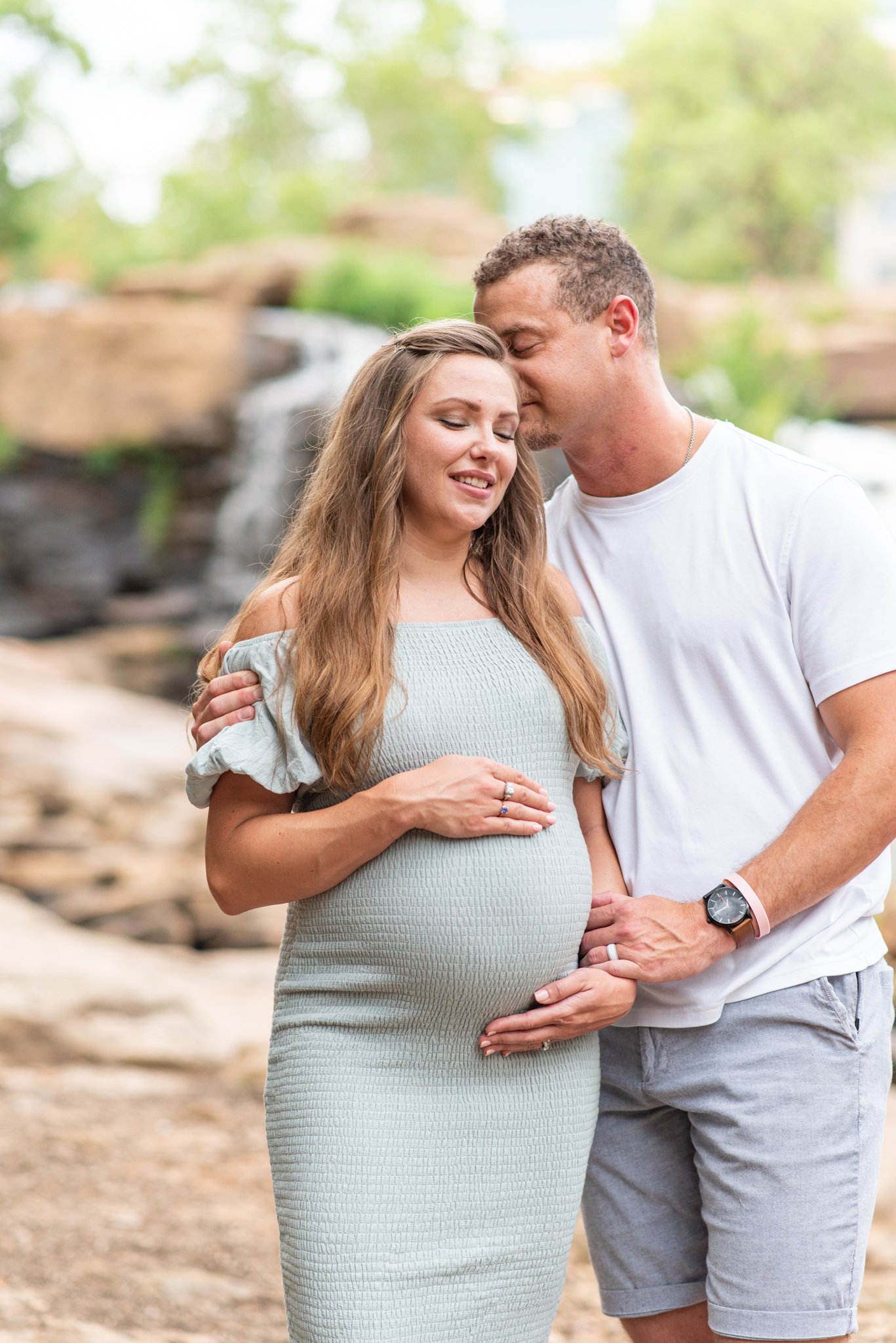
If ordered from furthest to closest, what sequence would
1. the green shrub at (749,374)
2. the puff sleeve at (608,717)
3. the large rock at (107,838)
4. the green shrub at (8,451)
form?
1. the green shrub at (749,374)
2. the green shrub at (8,451)
3. the large rock at (107,838)
4. the puff sleeve at (608,717)

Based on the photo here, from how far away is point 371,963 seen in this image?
2.12 metres

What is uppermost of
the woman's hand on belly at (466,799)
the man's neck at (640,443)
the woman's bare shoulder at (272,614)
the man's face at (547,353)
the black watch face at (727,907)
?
the man's face at (547,353)

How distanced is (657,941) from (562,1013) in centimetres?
19

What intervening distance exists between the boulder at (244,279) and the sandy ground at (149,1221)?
35.0 feet

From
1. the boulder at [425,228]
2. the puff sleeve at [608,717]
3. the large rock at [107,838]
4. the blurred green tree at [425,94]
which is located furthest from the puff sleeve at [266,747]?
the blurred green tree at [425,94]

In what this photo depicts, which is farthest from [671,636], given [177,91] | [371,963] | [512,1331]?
[177,91]

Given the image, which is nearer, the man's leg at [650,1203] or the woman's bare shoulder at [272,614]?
the woman's bare shoulder at [272,614]

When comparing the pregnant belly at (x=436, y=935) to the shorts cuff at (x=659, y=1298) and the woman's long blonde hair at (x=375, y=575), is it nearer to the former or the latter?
the woman's long blonde hair at (x=375, y=575)

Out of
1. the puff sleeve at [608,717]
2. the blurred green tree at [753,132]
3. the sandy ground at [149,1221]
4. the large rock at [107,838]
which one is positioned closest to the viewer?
the puff sleeve at [608,717]

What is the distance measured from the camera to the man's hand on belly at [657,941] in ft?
7.24

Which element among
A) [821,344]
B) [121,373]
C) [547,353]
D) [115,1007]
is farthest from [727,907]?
[821,344]

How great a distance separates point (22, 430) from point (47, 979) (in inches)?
351

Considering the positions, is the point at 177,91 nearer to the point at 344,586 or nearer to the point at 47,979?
the point at 47,979

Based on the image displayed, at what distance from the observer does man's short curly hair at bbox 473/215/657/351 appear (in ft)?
7.87
